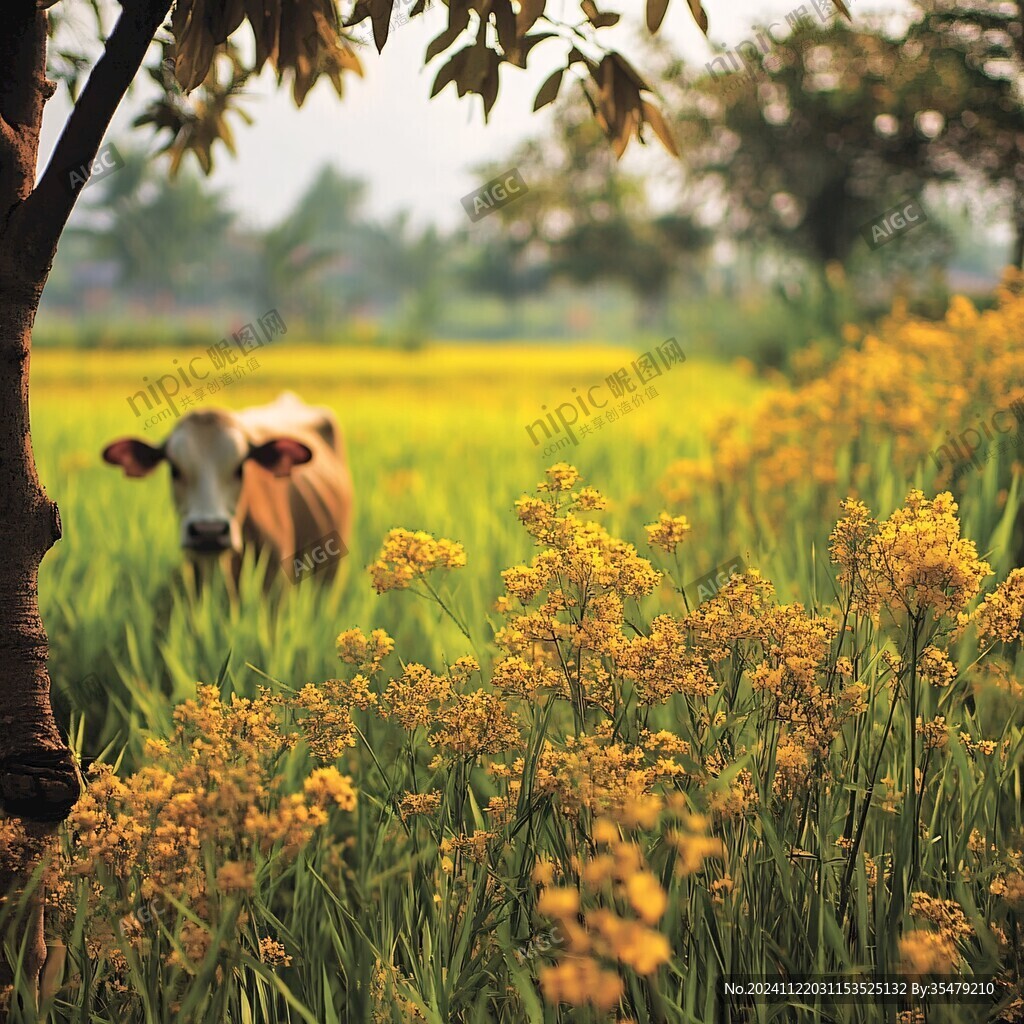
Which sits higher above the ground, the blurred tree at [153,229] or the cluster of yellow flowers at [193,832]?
the blurred tree at [153,229]

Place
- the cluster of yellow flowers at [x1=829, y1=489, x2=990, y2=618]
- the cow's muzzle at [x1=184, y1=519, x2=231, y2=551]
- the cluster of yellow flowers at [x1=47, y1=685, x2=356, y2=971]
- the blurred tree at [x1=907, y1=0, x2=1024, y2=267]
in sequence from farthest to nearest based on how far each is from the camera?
the blurred tree at [x1=907, y1=0, x2=1024, y2=267], the cow's muzzle at [x1=184, y1=519, x2=231, y2=551], the cluster of yellow flowers at [x1=829, y1=489, x2=990, y2=618], the cluster of yellow flowers at [x1=47, y1=685, x2=356, y2=971]

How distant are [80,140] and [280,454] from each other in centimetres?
235

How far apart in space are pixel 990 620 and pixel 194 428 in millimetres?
3168

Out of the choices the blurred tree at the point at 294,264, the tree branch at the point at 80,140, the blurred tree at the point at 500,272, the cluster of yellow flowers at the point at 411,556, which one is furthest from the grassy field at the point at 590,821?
the blurred tree at the point at 500,272

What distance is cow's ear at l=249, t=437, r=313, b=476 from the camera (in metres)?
4.11

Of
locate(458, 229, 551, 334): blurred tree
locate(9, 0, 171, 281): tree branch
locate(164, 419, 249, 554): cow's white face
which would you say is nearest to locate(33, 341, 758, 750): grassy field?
locate(164, 419, 249, 554): cow's white face

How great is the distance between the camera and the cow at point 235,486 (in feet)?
13.1

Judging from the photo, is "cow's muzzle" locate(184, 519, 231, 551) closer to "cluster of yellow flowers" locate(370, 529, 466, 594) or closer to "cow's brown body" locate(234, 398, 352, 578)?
"cow's brown body" locate(234, 398, 352, 578)

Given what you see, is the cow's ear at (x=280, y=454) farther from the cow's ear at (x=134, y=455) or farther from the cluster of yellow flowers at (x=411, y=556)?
the cluster of yellow flowers at (x=411, y=556)

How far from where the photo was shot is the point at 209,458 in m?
4.08

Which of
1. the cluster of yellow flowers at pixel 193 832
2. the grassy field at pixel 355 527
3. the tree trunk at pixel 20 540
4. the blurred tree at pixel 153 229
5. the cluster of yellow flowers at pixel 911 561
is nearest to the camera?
the cluster of yellow flowers at pixel 193 832

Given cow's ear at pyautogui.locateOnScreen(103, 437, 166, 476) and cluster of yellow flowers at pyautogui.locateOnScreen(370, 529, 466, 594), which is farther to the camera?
cow's ear at pyautogui.locateOnScreen(103, 437, 166, 476)

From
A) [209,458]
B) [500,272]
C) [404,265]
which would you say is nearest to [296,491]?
[209,458]

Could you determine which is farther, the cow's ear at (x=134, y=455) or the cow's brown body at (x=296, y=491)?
the cow's brown body at (x=296, y=491)
